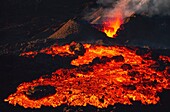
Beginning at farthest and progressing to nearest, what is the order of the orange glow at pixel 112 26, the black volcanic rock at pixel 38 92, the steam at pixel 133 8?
the steam at pixel 133 8, the orange glow at pixel 112 26, the black volcanic rock at pixel 38 92

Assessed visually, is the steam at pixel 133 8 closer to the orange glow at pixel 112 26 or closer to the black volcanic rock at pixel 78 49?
the orange glow at pixel 112 26

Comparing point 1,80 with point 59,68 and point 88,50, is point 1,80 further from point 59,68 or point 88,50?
point 88,50

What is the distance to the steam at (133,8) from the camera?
5031cm

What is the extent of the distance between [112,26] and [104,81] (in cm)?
2108

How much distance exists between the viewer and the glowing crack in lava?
79.2ft

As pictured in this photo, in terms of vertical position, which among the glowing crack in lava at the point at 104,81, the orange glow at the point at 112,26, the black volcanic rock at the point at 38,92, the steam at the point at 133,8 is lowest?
the black volcanic rock at the point at 38,92

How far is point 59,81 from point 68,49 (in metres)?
7.94

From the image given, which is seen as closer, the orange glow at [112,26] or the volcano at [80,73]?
the volcano at [80,73]

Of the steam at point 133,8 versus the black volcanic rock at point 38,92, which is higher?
the steam at point 133,8

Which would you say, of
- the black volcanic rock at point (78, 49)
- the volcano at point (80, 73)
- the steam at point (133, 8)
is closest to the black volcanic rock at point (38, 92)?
the volcano at point (80, 73)

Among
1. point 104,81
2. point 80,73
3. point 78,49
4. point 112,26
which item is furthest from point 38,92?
point 112,26

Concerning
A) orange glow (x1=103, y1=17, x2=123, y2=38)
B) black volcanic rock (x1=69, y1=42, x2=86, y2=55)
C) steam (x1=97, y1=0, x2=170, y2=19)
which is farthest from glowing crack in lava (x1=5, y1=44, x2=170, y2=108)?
steam (x1=97, y1=0, x2=170, y2=19)

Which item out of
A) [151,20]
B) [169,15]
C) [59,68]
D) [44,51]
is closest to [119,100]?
[59,68]

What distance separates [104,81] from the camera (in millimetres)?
26719
